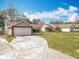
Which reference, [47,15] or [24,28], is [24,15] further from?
[24,28]

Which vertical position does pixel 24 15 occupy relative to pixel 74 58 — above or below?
above

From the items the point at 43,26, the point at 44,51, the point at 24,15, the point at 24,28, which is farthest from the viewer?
the point at 24,15

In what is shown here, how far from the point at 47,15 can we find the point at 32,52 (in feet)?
257

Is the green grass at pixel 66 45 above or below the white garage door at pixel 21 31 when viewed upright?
below

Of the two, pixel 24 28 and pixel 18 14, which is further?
pixel 18 14

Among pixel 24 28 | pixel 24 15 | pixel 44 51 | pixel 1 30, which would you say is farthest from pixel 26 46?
pixel 24 15

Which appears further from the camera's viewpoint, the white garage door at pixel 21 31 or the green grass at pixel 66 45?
the white garage door at pixel 21 31

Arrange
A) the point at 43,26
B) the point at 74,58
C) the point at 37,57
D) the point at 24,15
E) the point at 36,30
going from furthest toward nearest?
1. the point at 24,15
2. the point at 43,26
3. the point at 36,30
4. the point at 74,58
5. the point at 37,57

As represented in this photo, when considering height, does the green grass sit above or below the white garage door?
below

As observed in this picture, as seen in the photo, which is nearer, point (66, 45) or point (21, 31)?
point (66, 45)

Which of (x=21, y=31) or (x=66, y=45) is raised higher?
(x=21, y=31)

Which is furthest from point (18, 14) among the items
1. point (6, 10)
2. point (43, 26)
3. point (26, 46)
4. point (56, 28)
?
point (26, 46)

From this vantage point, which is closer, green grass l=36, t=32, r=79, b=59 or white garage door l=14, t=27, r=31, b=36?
green grass l=36, t=32, r=79, b=59

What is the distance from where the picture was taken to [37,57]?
4219 millimetres
